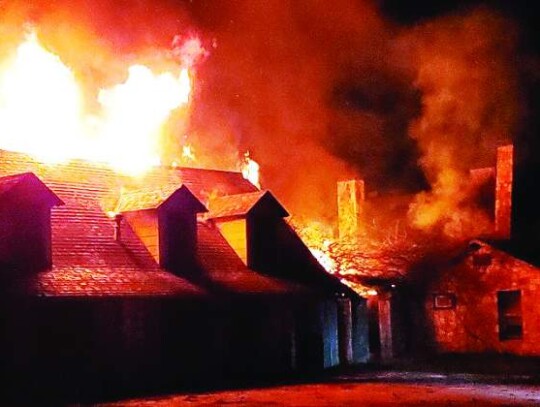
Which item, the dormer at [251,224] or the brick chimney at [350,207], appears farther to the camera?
the brick chimney at [350,207]

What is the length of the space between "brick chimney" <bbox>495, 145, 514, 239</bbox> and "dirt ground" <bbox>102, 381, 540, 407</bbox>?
48.7 feet

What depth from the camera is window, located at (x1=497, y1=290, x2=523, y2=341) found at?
34.0 metres

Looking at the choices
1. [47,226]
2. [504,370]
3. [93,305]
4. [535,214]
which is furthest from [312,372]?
[535,214]

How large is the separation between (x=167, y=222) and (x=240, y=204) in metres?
3.41

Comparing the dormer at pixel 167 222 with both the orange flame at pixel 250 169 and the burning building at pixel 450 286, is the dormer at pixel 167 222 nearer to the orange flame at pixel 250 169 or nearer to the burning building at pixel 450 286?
the burning building at pixel 450 286

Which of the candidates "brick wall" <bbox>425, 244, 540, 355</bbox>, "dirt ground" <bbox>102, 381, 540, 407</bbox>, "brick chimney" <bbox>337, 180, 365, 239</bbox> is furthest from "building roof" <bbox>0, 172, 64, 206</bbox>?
"brick chimney" <bbox>337, 180, 365, 239</bbox>

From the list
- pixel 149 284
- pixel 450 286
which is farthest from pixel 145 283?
pixel 450 286

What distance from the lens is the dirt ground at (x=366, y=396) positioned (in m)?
20.1

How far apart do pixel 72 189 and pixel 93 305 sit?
16.6 feet

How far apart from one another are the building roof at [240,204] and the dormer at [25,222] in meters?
6.95

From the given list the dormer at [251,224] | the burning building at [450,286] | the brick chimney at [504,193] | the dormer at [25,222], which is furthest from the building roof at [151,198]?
the brick chimney at [504,193]

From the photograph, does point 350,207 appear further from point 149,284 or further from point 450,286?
point 149,284

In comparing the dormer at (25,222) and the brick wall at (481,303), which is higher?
the dormer at (25,222)

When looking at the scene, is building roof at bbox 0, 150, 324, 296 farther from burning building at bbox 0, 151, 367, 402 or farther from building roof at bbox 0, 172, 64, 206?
building roof at bbox 0, 172, 64, 206
